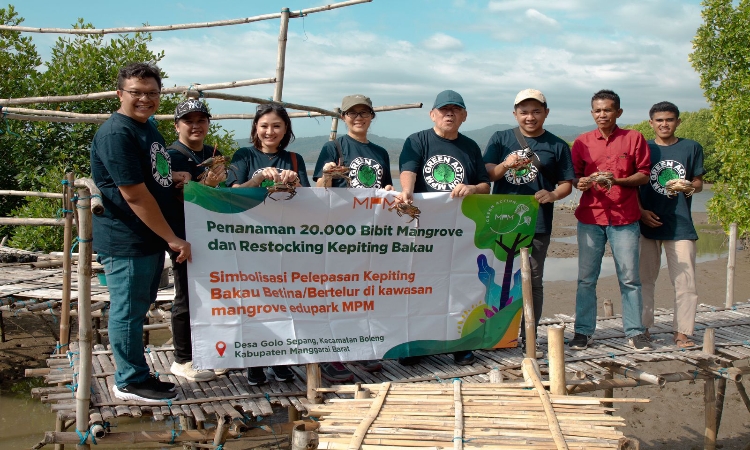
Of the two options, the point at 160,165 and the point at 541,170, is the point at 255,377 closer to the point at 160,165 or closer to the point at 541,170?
the point at 160,165

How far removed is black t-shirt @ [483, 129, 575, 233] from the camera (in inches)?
198

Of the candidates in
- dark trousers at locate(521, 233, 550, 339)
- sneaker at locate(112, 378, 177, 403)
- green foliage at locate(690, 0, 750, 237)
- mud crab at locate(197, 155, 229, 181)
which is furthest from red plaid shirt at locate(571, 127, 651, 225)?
green foliage at locate(690, 0, 750, 237)

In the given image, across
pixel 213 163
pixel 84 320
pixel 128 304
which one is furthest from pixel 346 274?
pixel 84 320

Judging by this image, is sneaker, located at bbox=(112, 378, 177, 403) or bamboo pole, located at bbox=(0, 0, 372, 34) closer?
sneaker, located at bbox=(112, 378, 177, 403)

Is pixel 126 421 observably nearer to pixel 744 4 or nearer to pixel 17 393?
pixel 17 393

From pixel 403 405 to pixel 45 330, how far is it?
8.68 metres

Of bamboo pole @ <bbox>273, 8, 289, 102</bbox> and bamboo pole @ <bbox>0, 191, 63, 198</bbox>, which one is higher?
bamboo pole @ <bbox>273, 8, 289, 102</bbox>

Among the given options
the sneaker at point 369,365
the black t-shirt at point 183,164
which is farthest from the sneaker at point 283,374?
the black t-shirt at point 183,164

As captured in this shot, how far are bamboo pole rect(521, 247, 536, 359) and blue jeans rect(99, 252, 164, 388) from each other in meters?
2.60

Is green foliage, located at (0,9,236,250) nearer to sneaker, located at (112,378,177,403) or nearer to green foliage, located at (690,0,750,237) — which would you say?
sneaker, located at (112,378,177,403)

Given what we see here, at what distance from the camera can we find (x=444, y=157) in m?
4.74

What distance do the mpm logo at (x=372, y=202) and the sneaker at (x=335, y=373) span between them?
4.10 feet

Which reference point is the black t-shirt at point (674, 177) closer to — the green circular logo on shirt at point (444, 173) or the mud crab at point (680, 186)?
the mud crab at point (680, 186)

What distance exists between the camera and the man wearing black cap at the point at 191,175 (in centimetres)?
418
